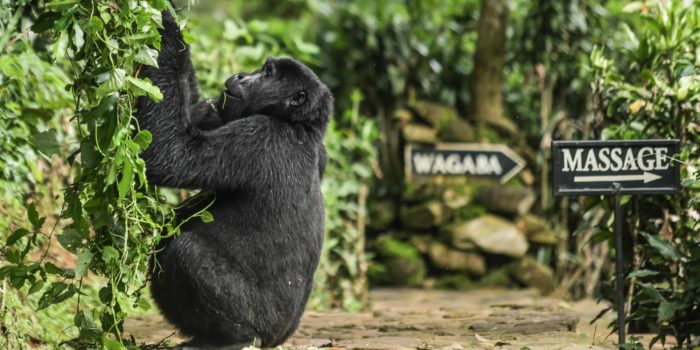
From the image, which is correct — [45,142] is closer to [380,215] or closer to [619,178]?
[619,178]

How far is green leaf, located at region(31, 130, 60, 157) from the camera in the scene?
363cm

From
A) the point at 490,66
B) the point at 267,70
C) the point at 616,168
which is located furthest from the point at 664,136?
the point at 490,66

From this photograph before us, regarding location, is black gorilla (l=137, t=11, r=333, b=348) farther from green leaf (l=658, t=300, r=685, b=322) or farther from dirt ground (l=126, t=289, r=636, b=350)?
green leaf (l=658, t=300, r=685, b=322)

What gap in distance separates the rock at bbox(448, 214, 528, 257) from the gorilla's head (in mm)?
5345

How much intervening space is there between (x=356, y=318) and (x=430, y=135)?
434 cm

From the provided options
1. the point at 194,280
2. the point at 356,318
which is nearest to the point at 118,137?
the point at 194,280

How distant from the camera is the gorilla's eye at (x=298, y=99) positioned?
444 centimetres

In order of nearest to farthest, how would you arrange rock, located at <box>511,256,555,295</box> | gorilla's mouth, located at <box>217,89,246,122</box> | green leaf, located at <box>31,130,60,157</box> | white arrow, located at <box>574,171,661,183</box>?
1. green leaf, located at <box>31,130,60,157</box>
2. gorilla's mouth, located at <box>217,89,246,122</box>
3. white arrow, located at <box>574,171,661,183</box>
4. rock, located at <box>511,256,555,295</box>

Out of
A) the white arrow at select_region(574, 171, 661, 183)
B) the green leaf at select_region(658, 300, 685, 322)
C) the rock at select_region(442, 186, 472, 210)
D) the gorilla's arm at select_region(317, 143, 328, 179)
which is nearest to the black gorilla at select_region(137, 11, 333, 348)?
the gorilla's arm at select_region(317, 143, 328, 179)

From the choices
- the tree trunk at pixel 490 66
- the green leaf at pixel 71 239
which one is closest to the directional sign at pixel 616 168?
the green leaf at pixel 71 239

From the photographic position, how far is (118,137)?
11.3 feet

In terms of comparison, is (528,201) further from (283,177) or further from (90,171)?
(90,171)

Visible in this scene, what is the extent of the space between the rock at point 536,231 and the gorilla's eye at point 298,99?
586cm

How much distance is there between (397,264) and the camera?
969cm
